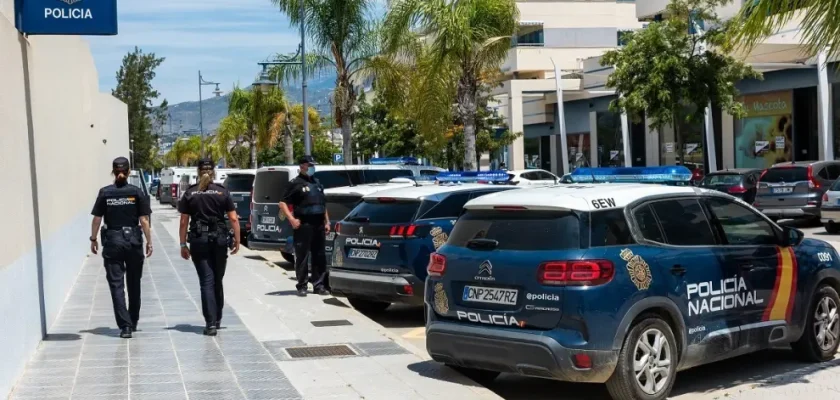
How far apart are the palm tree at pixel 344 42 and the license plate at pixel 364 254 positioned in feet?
60.8

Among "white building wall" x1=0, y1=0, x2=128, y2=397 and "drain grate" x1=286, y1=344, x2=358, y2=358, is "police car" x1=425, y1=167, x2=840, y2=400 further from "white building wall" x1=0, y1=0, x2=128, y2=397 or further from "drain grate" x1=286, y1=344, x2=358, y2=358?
"white building wall" x1=0, y1=0, x2=128, y2=397

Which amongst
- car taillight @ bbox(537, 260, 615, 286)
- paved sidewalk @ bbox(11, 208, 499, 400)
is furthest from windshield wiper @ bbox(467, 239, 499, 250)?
paved sidewalk @ bbox(11, 208, 499, 400)

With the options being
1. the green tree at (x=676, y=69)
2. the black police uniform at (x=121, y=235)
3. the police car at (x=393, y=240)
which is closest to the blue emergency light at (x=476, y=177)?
the police car at (x=393, y=240)

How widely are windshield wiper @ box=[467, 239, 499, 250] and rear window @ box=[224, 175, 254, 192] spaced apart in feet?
52.7

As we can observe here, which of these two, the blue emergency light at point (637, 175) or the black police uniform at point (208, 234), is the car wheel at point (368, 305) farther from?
the blue emergency light at point (637, 175)

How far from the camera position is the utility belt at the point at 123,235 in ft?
33.9

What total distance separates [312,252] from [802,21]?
7041mm

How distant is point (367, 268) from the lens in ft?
39.3

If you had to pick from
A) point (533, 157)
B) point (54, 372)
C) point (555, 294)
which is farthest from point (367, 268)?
point (533, 157)

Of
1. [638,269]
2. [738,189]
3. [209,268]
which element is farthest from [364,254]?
[738,189]

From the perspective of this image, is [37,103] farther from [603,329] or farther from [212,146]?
[212,146]

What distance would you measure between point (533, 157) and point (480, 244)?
47796mm

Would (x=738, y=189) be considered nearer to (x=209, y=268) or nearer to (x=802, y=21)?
(x=802, y=21)

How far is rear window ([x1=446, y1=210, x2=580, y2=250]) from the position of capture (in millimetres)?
7465
